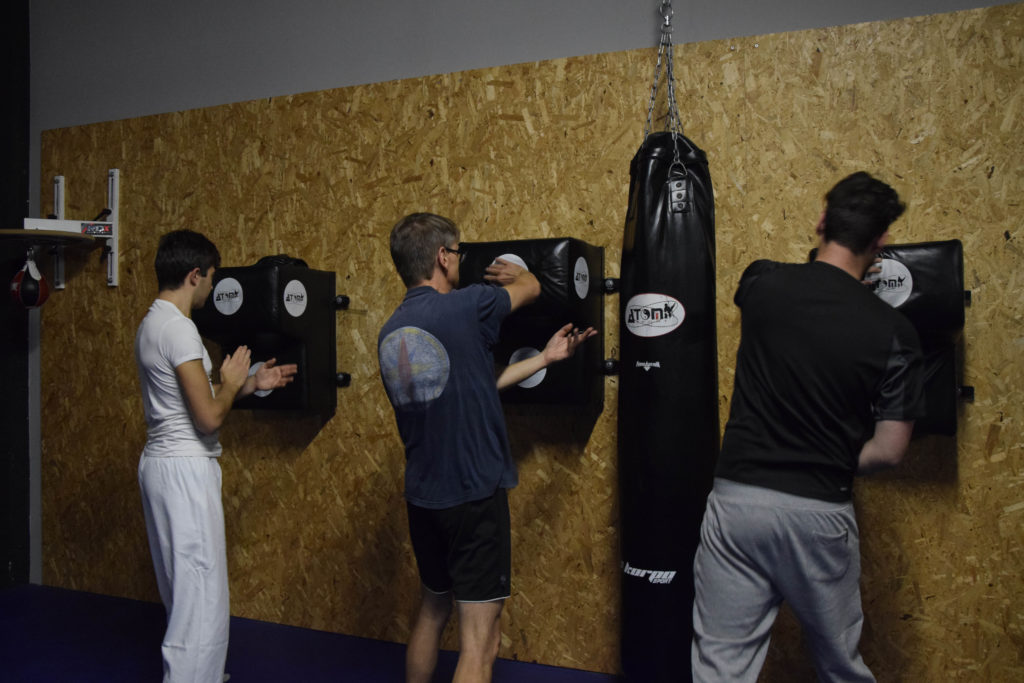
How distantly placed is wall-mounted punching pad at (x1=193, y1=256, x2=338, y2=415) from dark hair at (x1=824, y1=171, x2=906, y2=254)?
2092mm

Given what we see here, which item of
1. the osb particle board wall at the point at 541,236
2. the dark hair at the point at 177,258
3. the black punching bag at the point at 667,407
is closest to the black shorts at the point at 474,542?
the black punching bag at the point at 667,407

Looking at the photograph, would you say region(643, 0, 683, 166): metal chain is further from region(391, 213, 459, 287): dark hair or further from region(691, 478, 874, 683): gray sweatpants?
region(691, 478, 874, 683): gray sweatpants

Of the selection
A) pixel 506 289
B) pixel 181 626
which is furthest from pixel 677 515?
pixel 181 626

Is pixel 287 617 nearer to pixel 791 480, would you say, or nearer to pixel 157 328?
pixel 157 328

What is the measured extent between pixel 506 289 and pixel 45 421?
304 centimetres

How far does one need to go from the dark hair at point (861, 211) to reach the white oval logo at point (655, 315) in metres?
0.54

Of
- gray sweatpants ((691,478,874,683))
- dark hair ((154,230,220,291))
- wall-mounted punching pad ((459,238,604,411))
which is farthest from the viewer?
wall-mounted punching pad ((459,238,604,411))

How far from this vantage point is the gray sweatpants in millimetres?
1765

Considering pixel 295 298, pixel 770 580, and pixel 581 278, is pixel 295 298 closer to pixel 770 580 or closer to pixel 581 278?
pixel 581 278

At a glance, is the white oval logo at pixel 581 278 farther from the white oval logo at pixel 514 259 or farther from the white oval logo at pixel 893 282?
the white oval logo at pixel 893 282

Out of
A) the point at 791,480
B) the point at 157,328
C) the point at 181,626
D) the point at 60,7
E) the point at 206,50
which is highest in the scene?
the point at 60,7

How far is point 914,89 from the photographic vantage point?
101 inches

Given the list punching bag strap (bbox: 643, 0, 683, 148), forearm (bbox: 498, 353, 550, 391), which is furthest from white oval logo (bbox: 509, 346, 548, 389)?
punching bag strap (bbox: 643, 0, 683, 148)

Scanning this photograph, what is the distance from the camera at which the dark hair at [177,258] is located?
2.41 meters
